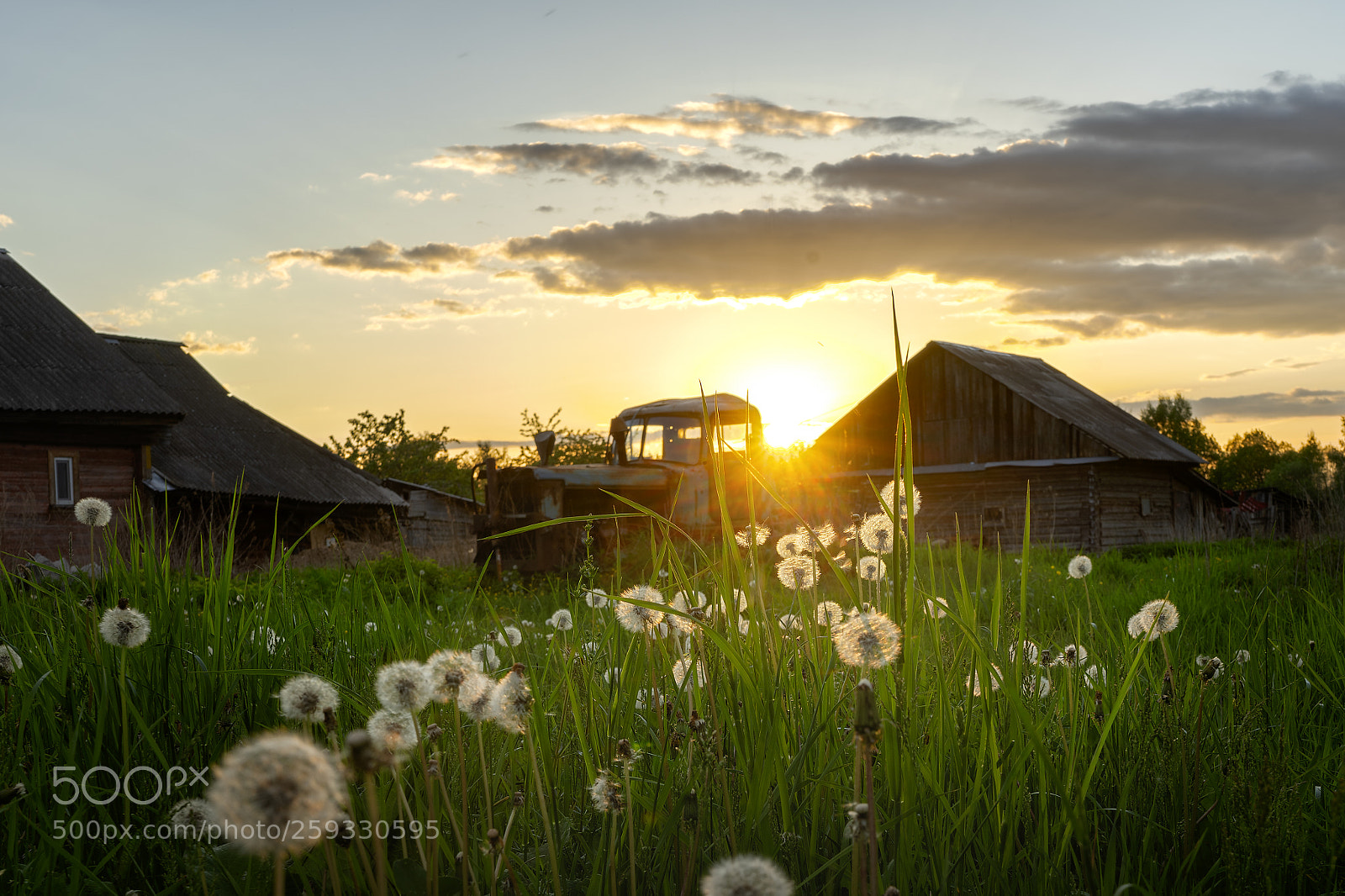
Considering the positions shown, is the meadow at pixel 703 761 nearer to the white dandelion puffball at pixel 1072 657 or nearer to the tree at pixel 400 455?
the white dandelion puffball at pixel 1072 657

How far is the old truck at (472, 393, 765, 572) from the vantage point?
1489cm

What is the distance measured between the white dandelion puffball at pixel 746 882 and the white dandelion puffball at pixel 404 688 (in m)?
0.52

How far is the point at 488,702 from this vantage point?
1.49 meters

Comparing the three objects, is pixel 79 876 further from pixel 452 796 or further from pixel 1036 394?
pixel 1036 394

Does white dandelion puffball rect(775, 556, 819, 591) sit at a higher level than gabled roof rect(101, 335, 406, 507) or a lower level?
lower

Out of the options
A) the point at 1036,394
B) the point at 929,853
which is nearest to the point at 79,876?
the point at 929,853

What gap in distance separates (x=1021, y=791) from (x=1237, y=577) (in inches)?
357

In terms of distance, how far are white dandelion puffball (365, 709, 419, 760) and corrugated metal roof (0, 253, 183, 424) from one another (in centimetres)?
2621

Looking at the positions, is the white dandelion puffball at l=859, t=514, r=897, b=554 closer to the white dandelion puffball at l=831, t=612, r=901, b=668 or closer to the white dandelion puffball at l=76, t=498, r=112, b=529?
the white dandelion puffball at l=831, t=612, r=901, b=668

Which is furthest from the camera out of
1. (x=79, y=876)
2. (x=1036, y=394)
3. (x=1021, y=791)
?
(x=1036, y=394)

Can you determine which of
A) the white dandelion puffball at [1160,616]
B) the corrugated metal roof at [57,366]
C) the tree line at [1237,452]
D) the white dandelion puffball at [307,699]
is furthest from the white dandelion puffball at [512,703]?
the tree line at [1237,452]

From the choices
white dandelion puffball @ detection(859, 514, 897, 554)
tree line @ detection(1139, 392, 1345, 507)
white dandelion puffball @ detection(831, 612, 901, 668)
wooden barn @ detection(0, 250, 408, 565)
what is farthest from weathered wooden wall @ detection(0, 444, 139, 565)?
tree line @ detection(1139, 392, 1345, 507)

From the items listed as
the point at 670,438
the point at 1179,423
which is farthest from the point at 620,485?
the point at 1179,423

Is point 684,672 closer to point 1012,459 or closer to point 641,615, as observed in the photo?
point 641,615
